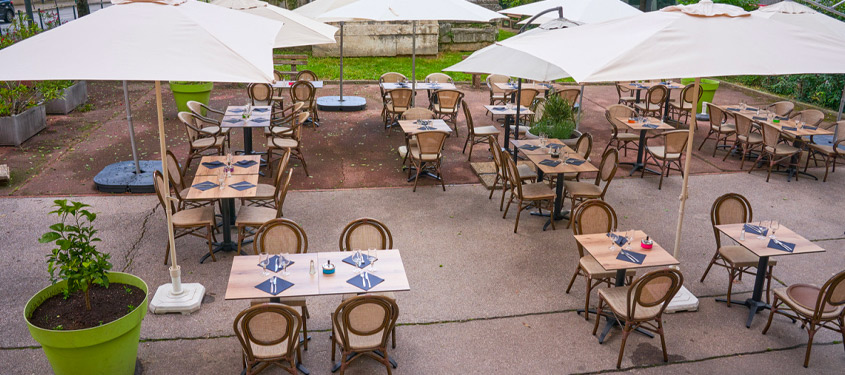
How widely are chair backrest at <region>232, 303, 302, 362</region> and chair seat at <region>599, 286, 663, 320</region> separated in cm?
296

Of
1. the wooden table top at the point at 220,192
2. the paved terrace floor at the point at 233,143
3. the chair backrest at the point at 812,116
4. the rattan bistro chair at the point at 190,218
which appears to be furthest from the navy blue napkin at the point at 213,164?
the chair backrest at the point at 812,116

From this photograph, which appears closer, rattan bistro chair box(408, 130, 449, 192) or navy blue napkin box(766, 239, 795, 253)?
navy blue napkin box(766, 239, 795, 253)

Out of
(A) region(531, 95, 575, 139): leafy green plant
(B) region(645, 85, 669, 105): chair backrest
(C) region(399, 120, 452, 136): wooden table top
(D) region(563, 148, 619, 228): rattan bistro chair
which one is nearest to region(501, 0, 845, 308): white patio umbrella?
(D) region(563, 148, 619, 228): rattan bistro chair

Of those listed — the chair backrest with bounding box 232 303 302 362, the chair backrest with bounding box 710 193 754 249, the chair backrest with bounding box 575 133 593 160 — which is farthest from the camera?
the chair backrest with bounding box 575 133 593 160

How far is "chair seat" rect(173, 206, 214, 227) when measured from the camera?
748cm

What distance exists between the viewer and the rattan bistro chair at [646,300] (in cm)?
562

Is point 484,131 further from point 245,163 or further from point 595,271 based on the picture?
point 595,271

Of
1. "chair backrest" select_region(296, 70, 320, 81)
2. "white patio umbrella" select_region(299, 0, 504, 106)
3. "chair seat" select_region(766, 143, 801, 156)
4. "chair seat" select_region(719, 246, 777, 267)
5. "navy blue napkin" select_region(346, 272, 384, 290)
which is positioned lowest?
"chair seat" select_region(719, 246, 777, 267)

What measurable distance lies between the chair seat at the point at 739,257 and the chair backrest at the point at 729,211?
Answer: 0.43ft

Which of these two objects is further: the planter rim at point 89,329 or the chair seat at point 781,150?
the chair seat at point 781,150

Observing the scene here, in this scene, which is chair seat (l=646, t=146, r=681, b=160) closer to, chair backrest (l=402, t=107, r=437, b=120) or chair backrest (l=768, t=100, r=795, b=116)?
chair backrest (l=768, t=100, r=795, b=116)

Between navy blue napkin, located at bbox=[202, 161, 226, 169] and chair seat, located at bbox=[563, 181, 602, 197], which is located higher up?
navy blue napkin, located at bbox=[202, 161, 226, 169]

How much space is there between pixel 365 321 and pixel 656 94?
36.2ft

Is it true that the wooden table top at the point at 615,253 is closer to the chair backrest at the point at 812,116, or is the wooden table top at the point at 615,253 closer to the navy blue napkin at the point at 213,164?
the navy blue napkin at the point at 213,164
